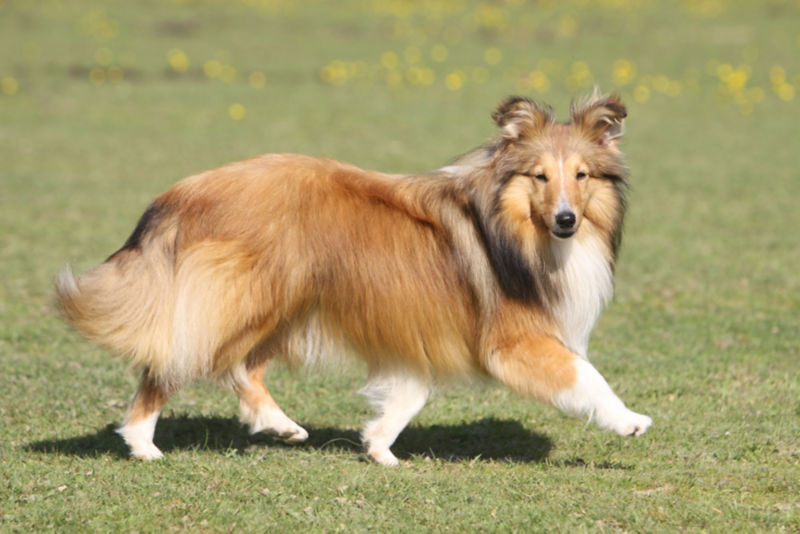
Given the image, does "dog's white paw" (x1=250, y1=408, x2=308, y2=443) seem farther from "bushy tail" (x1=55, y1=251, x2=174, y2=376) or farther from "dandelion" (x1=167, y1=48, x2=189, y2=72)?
"dandelion" (x1=167, y1=48, x2=189, y2=72)

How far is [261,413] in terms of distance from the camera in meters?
5.58

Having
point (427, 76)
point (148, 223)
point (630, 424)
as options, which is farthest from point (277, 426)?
point (427, 76)

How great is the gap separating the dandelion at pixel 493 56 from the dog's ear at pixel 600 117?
53.7 ft

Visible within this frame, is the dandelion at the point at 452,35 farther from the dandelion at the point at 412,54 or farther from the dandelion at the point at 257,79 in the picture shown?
the dandelion at the point at 257,79

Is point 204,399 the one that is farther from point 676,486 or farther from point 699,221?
point 699,221

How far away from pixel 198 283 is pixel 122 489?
3.37ft

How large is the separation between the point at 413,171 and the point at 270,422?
8.33 m

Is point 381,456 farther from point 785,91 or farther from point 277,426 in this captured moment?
point 785,91

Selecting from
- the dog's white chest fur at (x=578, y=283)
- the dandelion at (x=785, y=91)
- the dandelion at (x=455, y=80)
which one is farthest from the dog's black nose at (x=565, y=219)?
the dandelion at (x=785, y=91)

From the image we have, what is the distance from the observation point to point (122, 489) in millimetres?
4875

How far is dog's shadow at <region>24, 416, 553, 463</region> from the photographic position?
5.73 meters

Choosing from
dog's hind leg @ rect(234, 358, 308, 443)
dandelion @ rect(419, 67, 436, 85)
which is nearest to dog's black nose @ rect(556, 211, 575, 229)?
dog's hind leg @ rect(234, 358, 308, 443)

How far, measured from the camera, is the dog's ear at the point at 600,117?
5270 millimetres

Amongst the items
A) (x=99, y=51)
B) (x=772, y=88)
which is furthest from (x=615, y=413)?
(x=99, y=51)
